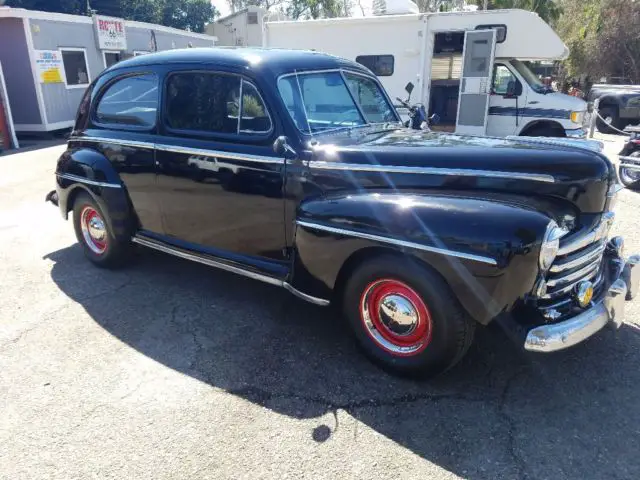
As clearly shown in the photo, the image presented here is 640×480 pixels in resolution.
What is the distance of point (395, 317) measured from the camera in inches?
124

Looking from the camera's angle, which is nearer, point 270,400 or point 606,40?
point 270,400

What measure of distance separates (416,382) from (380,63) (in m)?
9.08

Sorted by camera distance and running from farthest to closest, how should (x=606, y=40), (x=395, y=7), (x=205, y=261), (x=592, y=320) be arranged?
(x=606, y=40) < (x=395, y=7) < (x=205, y=261) < (x=592, y=320)

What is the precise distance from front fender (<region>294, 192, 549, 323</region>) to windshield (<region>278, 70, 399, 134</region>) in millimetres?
770

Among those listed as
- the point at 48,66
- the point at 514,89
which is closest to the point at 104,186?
the point at 514,89

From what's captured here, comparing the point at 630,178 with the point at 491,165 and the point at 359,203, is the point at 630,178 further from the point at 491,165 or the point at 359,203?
the point at 359,203

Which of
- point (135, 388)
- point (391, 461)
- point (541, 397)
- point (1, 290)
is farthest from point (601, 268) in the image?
point (1, 290)

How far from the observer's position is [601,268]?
336 cm

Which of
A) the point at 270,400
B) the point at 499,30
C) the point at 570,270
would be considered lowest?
the point at 270,400

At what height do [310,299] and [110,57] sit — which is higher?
[110,57]

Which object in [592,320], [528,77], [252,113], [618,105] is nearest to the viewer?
[592,320]

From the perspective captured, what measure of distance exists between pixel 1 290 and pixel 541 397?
452 cm

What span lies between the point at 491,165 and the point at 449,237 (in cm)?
66

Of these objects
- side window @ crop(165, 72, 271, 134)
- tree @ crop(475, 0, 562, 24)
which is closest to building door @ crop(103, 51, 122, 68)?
side window @ crop(165, 72, 271, 134)
